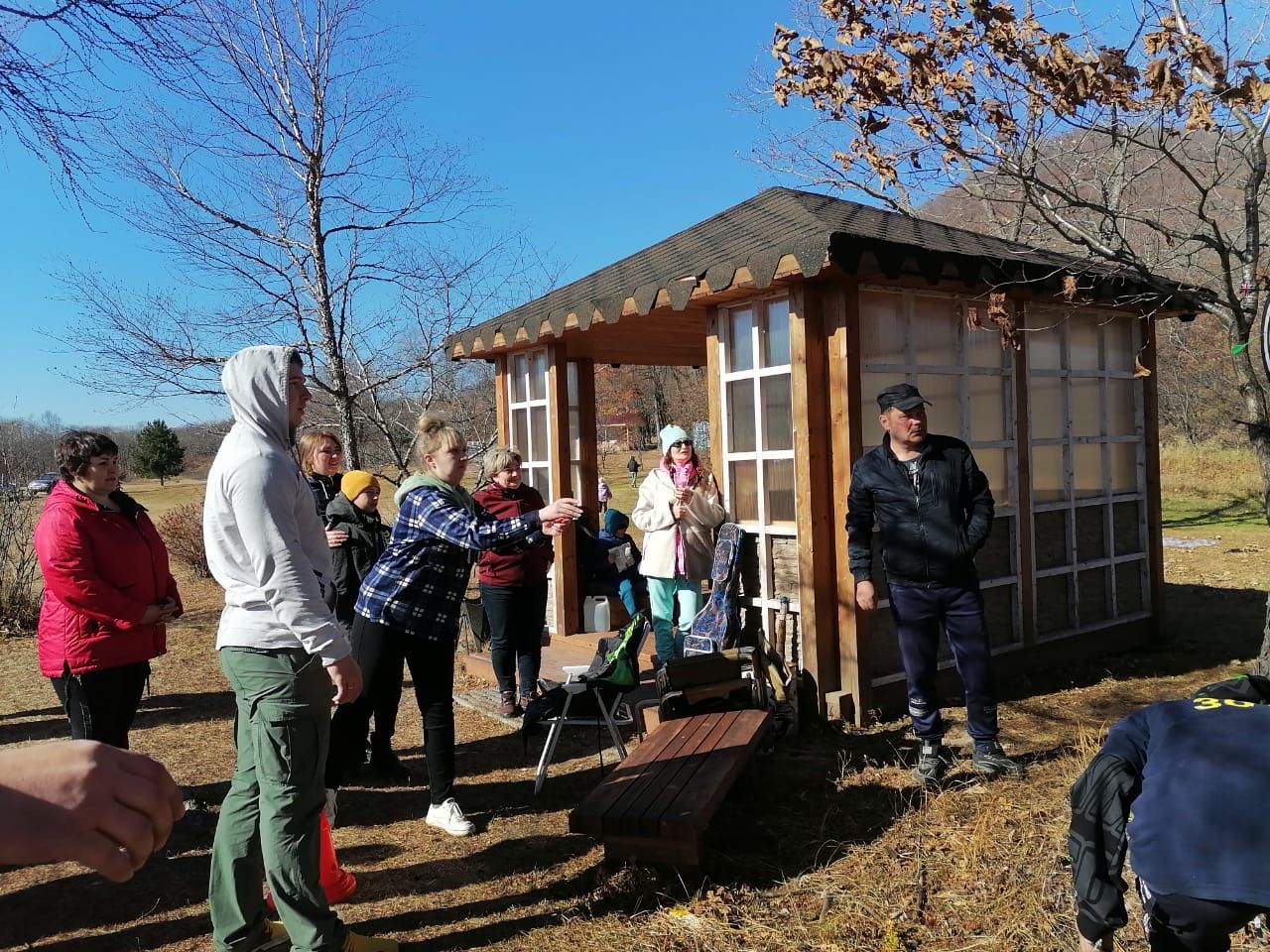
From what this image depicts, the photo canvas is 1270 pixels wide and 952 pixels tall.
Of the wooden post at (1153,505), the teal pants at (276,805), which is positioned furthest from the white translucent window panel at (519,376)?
the teal pants at (276,805)

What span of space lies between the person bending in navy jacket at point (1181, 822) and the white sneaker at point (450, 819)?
2708mm

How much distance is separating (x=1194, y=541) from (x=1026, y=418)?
9.22m

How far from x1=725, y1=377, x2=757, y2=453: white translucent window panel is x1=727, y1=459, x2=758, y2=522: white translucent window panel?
98mm

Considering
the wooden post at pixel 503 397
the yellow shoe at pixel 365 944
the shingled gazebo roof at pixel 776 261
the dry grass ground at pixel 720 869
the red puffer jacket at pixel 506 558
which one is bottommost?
the dry grass ground at pixel 720 869

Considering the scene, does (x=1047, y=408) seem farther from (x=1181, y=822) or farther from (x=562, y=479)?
(x=1181, y=822)

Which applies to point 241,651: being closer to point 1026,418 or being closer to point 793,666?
point 793,666

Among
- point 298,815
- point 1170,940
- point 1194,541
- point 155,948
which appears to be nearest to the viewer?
point 1170,940

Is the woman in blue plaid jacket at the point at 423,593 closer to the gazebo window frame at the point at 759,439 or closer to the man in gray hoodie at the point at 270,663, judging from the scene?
the man in gray hoodie at the point at 270,663

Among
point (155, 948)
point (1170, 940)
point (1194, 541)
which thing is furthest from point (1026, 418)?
point (1194, 541)

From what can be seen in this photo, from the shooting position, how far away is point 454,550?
3.63 metres

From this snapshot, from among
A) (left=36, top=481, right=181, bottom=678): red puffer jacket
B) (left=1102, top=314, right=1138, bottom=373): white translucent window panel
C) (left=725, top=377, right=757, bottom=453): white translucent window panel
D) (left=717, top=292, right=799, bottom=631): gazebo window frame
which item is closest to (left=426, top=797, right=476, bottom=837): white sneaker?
(left=36, top=481, right=181, bottom=678): red puffer jacket

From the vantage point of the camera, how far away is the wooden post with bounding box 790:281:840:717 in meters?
5.08

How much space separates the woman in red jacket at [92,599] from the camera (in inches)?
142

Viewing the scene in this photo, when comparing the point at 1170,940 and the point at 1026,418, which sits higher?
the point at 1026,418
